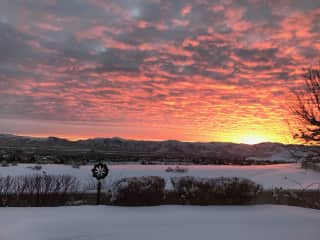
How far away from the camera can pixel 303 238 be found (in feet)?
23.2

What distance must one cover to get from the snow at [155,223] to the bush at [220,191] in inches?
44.2

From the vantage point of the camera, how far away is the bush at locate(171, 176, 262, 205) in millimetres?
10570

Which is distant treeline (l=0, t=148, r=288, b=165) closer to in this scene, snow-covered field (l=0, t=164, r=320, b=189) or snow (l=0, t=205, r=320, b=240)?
snow-covered field (l=0, t=164, r=320, b=189)

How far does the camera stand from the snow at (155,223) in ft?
22.1

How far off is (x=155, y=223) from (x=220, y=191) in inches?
142

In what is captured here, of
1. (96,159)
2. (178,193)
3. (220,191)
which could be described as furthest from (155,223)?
(96,159)

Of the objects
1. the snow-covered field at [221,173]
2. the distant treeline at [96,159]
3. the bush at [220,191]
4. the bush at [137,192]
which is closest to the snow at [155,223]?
the bush at [137,192]

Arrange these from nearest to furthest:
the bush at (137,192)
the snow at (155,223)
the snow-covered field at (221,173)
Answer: the snow at (155,223), the bush at (137,192), the snow-covered field at (221,173)

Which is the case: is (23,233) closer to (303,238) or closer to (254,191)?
(303,238)

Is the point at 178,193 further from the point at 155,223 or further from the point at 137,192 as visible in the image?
the point at 155,223

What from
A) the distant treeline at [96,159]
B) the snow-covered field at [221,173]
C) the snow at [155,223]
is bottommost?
the snow at [155,223]

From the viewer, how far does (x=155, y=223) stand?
760 cm

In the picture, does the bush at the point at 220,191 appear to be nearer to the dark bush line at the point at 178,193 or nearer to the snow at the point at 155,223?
the dark bush line at the point at 178,193

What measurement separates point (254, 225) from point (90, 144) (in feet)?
426
